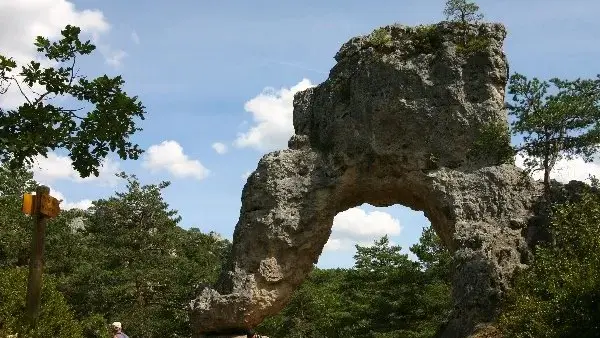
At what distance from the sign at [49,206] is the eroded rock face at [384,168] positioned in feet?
27.6

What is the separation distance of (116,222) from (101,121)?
81.3 feet

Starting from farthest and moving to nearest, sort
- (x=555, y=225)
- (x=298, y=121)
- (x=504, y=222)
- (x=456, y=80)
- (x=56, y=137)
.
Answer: (x=298, y=121)
(x=456, y=80)
(x=504, y=222)
(x=555, y=225)
(x=56, y=137)

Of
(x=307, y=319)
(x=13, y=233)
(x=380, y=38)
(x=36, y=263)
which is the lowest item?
(x=36, y=263)

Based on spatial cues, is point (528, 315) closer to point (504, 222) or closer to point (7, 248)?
point (504, 222)

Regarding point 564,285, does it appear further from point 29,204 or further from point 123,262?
point 123,262

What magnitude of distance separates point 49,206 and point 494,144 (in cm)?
1087

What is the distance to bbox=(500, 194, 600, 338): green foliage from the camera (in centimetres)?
1081

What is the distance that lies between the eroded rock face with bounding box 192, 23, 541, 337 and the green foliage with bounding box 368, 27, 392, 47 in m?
0.03

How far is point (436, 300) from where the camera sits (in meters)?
26.6

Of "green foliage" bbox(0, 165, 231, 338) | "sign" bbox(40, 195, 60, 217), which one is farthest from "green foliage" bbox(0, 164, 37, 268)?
"sign" bbox(40, 195, 60, 217)

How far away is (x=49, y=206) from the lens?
10.1m

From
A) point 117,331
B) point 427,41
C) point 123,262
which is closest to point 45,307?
point 117,331

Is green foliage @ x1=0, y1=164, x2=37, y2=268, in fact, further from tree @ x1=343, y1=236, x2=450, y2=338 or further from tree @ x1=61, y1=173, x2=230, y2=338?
tree @ x1=343, y1=236, x2=450, y2=338

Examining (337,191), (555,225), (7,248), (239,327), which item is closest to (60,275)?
(7,248)
